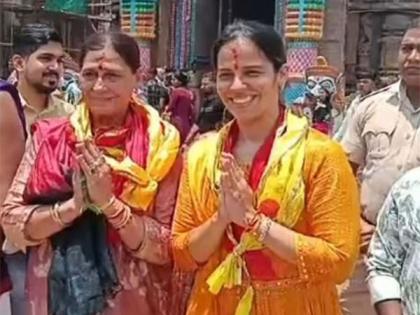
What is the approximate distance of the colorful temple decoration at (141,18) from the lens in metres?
13.7

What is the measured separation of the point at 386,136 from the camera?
9.52 feet

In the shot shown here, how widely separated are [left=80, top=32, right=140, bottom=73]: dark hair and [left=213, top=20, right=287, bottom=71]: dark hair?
0.25m

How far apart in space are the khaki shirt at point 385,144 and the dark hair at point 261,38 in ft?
3.27

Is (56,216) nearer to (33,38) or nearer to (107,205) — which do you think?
(107,205)

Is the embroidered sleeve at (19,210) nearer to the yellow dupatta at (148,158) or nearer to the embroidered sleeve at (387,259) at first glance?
Answer: the yellow dupatta at (148,158)

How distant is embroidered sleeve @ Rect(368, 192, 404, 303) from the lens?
1.84 metres

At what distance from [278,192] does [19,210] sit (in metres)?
0.61

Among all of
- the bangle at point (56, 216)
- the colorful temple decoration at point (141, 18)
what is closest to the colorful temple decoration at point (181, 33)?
the colorful temple decoration at point (141, 18)

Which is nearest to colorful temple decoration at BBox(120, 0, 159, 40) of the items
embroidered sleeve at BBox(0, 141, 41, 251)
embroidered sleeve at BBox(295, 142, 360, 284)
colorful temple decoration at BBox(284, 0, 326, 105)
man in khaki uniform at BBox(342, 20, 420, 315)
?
colorful temple decoration at BBox(284, 0, 326, 105)

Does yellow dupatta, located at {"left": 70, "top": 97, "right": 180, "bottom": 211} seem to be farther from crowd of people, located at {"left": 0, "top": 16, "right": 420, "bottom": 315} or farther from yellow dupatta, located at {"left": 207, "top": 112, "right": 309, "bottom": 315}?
yellow dupatta, located at {"left": 207, "top": 112, "right": 309, "bottom": 315}

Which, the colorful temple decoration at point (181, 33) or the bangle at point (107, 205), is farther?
the colorful temple decoration at point (181, 33)

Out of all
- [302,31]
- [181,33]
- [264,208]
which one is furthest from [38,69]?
[181,33]

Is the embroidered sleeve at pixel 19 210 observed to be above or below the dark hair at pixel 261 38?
below

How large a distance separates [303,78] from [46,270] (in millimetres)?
8907
